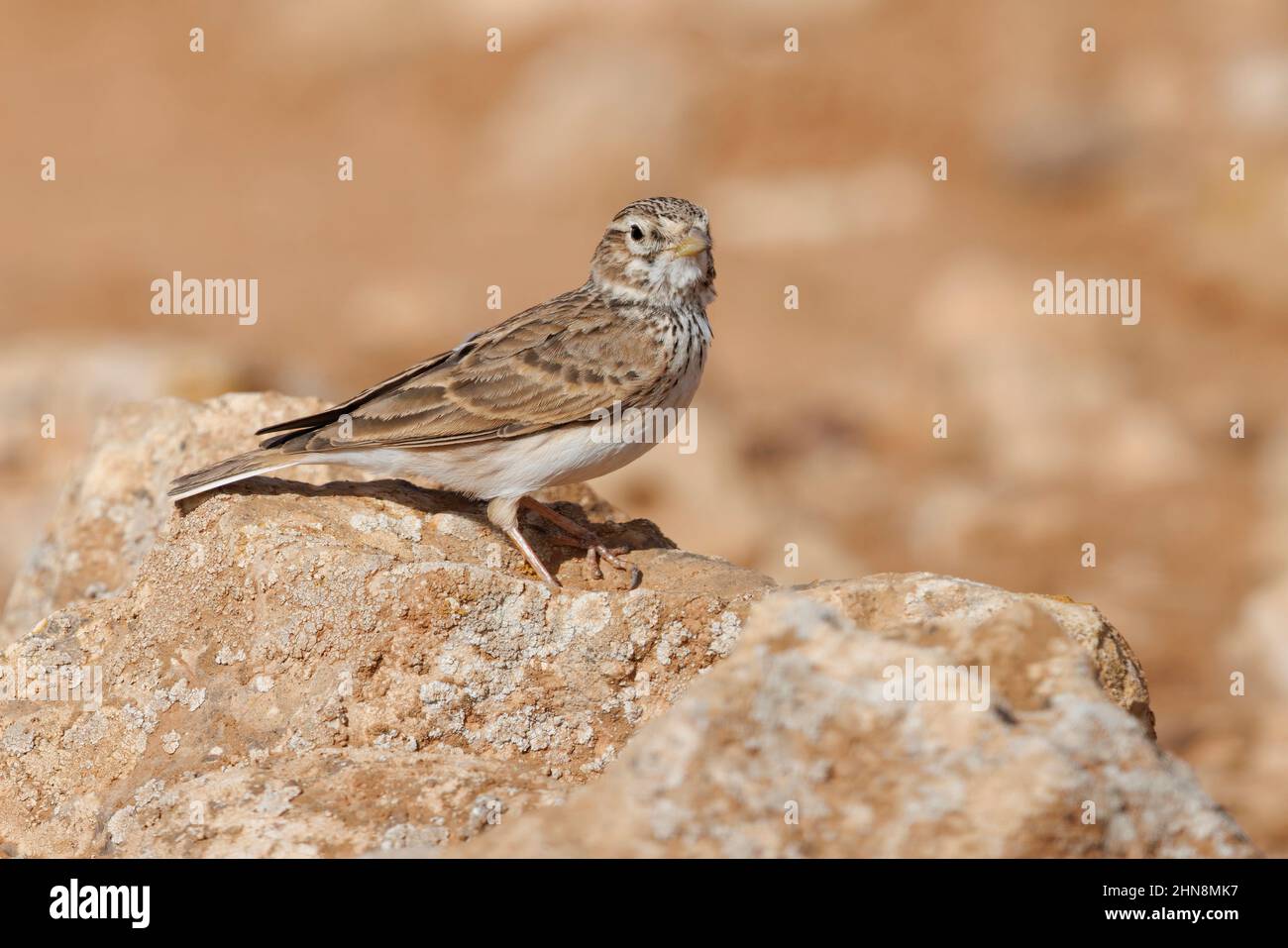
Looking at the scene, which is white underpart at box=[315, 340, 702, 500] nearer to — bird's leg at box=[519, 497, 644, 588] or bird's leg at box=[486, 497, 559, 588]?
bird's leg at box=[486, 497, 559, 588]

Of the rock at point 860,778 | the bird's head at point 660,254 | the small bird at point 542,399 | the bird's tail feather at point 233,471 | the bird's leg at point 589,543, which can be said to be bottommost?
the rock at point 860,778

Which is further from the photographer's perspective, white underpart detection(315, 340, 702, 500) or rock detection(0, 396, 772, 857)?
white underpart detection(315, 340, 702, 500)

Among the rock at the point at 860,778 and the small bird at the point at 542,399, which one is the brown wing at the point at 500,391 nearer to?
the small bird at the point at 542,399

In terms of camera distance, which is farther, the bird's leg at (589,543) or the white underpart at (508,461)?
the white underpart at (508,461)

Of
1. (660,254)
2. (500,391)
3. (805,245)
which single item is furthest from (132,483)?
(805,245)

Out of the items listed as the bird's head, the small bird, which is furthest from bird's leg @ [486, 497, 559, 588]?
the bird's head

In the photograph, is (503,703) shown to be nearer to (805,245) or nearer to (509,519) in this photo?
(509,519)

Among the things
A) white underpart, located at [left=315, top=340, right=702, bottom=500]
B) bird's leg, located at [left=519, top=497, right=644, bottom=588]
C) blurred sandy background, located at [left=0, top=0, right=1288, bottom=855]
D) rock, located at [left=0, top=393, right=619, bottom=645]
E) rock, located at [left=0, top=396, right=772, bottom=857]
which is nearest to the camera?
rock, located at [left=0, top=396, right=772, bottom=857]

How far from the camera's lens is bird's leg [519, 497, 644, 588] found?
6.86 meters

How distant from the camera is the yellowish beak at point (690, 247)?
295 inches

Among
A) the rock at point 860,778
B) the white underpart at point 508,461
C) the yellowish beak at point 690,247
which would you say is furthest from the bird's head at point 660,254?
the rock at point 860,778

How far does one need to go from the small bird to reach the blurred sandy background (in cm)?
381

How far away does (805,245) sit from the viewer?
21.8m

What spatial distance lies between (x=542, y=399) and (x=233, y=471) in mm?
1441
